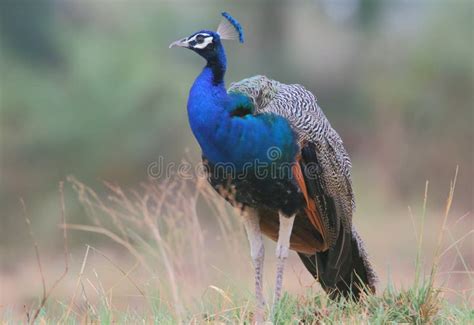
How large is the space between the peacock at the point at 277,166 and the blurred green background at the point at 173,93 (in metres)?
6.83

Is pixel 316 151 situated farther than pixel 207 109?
Yes

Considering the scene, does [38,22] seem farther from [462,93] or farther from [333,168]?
[333,168]

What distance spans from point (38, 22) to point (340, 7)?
284 inches

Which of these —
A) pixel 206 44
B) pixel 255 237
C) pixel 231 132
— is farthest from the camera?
pixel 255 237

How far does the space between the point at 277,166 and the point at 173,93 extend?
29.6 ft

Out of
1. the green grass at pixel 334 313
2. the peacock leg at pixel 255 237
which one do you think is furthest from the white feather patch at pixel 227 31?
the green grass at pixel 334 313

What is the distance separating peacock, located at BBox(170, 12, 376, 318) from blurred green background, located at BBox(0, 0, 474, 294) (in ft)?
22.4

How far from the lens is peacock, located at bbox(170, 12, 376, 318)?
4.56m

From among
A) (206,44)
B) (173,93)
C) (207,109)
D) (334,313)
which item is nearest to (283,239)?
(334,313)

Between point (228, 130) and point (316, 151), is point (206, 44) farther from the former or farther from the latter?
point (316, 151)

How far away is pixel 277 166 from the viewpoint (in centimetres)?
460

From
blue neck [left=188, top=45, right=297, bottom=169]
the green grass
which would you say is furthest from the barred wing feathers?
the green grass

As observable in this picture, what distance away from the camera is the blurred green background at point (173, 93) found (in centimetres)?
1256

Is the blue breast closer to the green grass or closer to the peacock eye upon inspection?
the peacock eye
